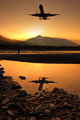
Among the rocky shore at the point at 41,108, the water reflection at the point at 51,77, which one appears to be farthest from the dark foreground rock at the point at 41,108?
the water reflection at the point at 51,77

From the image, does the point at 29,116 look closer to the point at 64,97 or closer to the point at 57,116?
the point at 57,116

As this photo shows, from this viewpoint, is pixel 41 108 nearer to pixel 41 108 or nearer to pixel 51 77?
pixel 41 108

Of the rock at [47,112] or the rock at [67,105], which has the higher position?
the rock at [67,105]

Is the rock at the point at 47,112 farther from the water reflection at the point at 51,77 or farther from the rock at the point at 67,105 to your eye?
the water reflection at the point at 51,77

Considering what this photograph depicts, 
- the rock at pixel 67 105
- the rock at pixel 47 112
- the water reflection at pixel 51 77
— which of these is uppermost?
the water reflection at pixel 51 77

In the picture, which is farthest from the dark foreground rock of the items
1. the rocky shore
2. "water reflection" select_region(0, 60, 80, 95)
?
"water reflection" select_region(0, 60, 80, 95)

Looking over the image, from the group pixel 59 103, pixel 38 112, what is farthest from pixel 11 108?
pixel 59 103

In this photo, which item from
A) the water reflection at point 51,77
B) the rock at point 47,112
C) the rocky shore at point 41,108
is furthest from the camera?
the water reflection at point 51,77

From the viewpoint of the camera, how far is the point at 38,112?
213 inches

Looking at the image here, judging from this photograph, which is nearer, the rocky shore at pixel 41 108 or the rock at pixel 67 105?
the rocky shore at pixel 41 108

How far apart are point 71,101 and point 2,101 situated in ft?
12.1

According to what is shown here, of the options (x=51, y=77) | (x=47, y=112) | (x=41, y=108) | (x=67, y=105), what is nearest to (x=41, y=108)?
(x=41, y=108)

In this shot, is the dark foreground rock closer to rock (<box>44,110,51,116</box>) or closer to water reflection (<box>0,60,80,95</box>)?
Answer: rock (<box>44,110,51,116</box>)

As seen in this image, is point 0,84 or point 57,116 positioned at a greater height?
point 0,84
